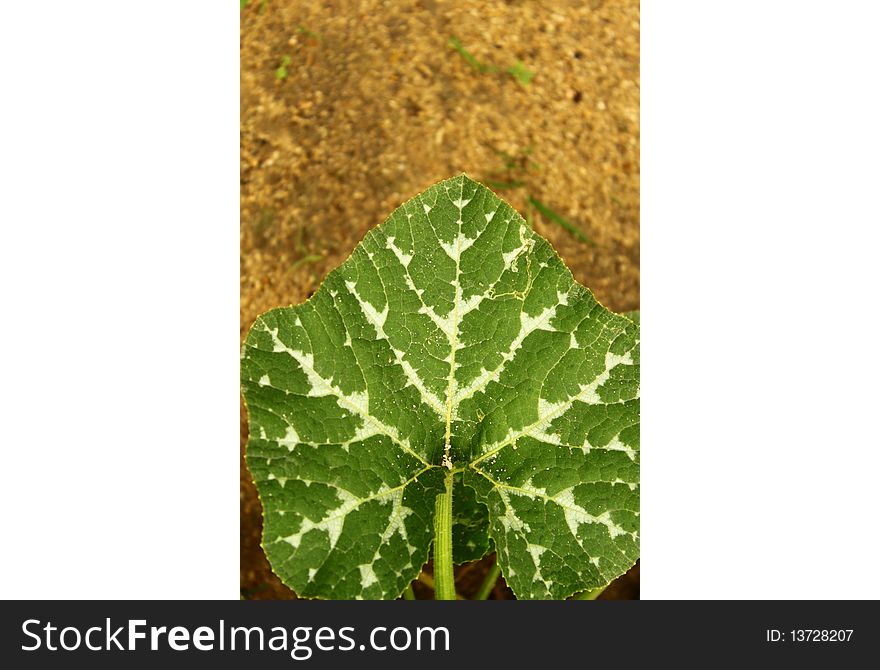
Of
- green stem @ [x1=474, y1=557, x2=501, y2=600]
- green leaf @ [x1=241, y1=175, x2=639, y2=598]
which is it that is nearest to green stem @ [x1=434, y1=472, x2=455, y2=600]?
green leaf @ [x1=241, y1=175, x2=639, y2=598]

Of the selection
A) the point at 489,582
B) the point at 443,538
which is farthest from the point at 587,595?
the point at 443,538

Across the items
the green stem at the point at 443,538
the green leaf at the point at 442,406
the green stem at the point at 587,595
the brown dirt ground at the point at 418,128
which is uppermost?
the brown dirt ground at the point at 418,128

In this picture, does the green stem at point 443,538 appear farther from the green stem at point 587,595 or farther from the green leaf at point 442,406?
the green stem at point 587,595

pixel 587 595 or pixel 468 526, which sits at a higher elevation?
pixel 468 526

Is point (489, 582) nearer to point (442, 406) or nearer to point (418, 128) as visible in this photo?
point (442, 406)

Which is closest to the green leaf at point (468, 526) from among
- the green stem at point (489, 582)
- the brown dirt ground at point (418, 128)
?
the green stem at point (489, 582)

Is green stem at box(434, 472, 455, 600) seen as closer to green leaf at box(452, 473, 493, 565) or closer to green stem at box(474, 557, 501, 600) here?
green leaf at box(452, 473, 493, 565)
